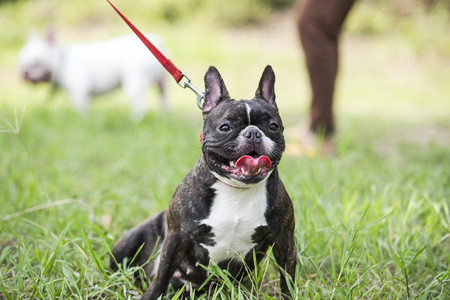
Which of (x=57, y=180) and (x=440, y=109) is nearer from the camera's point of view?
(x=57, y=180)

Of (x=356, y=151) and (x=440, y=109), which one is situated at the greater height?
(x=356, y=151)

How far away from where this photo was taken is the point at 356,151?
14.2ft

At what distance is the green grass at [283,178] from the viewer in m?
1.95

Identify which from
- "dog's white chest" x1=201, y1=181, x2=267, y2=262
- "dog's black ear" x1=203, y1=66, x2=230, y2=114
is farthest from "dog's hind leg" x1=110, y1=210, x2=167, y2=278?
"dog's black ear" x1=203, y1=66, x2=230, y2=114

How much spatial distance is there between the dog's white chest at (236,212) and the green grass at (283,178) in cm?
18

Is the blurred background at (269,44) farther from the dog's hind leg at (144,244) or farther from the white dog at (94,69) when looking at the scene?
the dog's hind leg at (144,244)

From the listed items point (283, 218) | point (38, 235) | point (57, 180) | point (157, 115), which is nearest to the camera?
point (283, 218)

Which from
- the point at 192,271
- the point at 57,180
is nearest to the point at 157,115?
the point at 57,180

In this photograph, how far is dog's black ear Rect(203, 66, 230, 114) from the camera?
1.84m

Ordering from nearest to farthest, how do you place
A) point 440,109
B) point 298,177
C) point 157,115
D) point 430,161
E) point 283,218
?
point 283,218 → point 298,177 → point 430,161 → point 157,115 → point 440,109

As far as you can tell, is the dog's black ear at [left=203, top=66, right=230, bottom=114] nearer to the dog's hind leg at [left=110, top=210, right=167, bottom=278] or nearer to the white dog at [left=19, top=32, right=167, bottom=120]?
the dog's hind leg at [left=110, top=210, right=167, bottom=278]

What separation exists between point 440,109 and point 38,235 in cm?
598

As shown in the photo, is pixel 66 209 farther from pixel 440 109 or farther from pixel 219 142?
pixel 440 109

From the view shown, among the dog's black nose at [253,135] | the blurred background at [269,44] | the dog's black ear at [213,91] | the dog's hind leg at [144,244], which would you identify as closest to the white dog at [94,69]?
the blurred background at [269,44]
